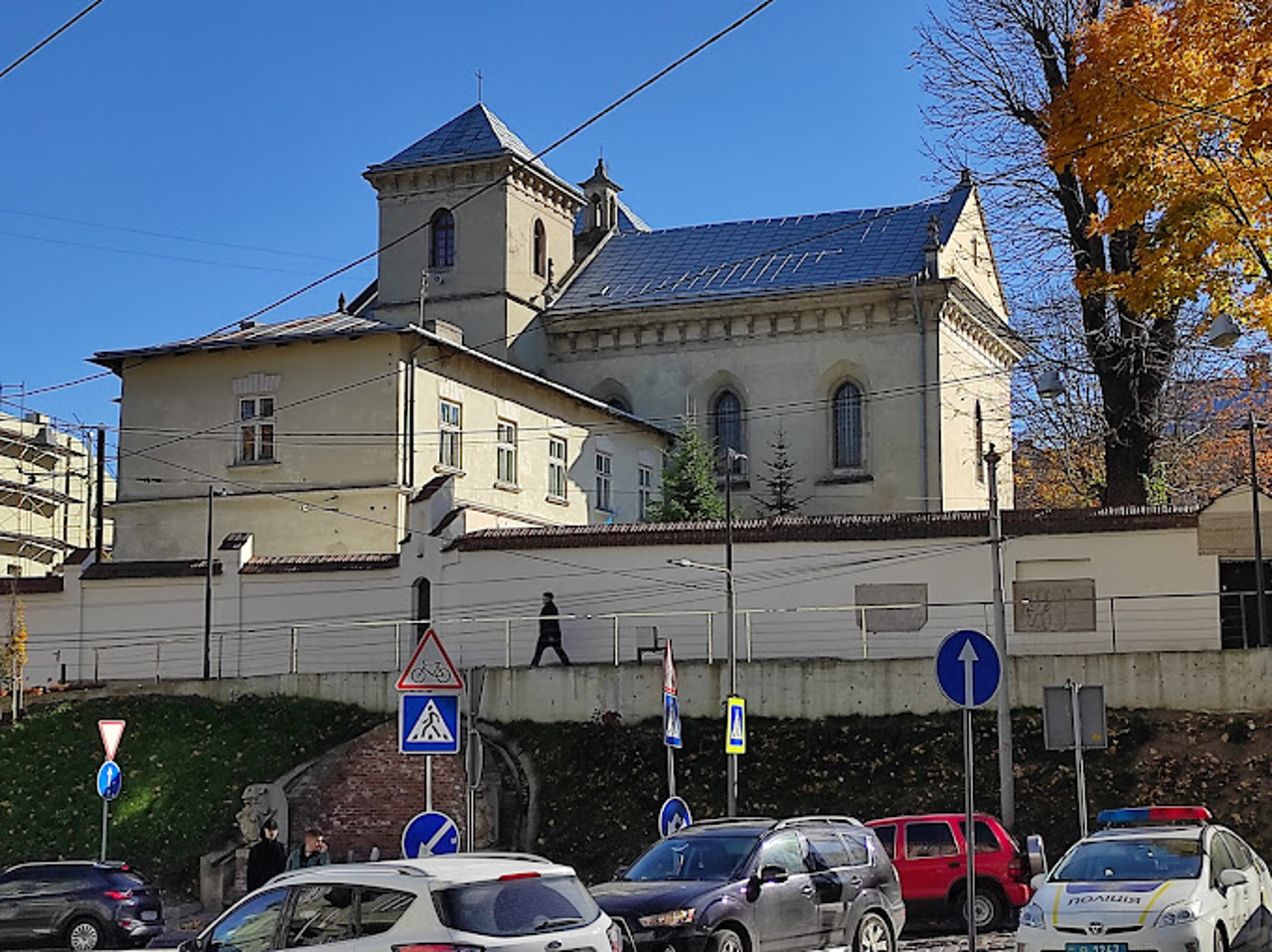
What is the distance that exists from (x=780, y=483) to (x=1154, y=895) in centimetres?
4000

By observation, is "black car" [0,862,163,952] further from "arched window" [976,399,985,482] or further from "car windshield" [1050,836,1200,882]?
"arched window" [976,399,985,482]

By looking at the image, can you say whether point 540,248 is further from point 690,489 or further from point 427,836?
point 427,836

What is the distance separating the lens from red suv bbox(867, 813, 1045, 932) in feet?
76.0

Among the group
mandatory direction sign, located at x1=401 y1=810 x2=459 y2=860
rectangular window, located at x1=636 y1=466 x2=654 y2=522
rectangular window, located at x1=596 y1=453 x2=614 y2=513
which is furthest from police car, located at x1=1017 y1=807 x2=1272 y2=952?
rectangular window, located at x1=636 y1=466 x2=654 y2=522

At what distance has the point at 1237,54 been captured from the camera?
22.8 metres

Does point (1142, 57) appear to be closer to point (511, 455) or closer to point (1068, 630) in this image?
point (1068, 630)

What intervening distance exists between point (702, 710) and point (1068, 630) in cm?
715

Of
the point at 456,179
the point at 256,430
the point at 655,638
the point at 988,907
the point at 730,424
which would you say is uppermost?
the point at 456,179

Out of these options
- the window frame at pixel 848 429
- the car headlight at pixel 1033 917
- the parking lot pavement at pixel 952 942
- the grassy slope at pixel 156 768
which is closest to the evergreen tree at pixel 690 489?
the window frame at pixel 848 429

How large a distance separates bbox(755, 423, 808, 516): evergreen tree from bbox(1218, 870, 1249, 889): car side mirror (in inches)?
1528

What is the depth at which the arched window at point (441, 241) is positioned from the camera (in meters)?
60.4

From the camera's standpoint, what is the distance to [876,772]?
100ft

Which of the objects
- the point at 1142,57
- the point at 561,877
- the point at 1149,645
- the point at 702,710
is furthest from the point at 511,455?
the point at 561,877

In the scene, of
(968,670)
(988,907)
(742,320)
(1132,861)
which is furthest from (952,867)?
(742,320)
